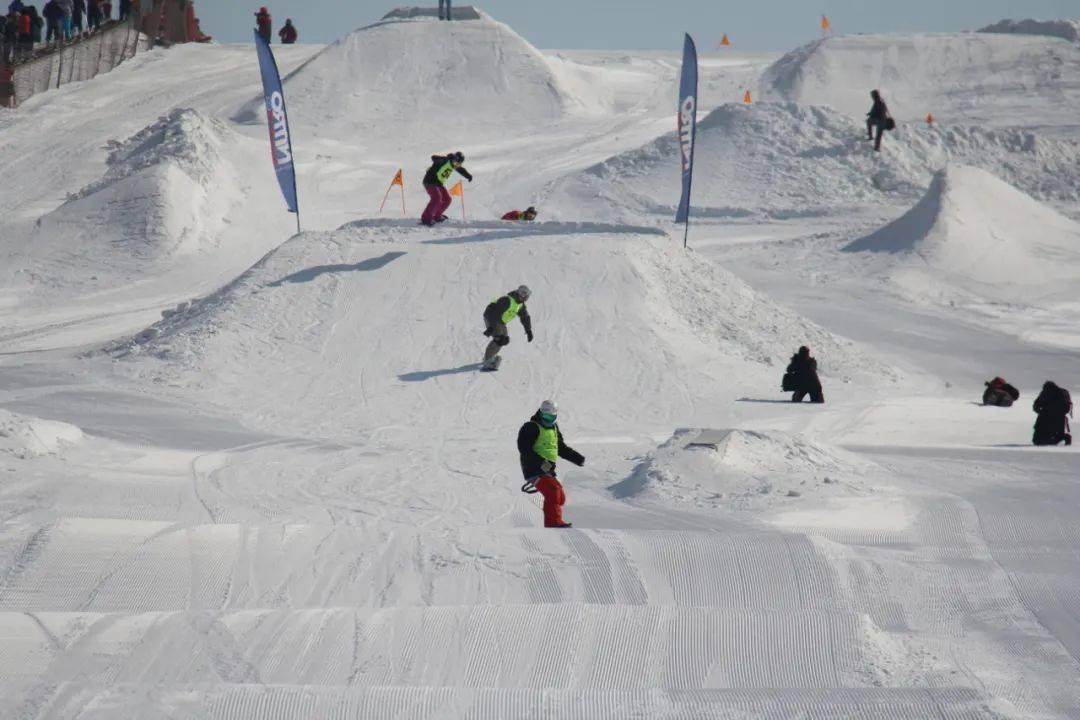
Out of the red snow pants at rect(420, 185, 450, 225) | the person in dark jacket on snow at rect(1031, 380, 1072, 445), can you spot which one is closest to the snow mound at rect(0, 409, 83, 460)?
the red snow pants at rect(420, 185, 450, 225)

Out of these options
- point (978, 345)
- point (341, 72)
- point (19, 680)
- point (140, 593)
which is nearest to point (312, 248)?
point (978, 345)

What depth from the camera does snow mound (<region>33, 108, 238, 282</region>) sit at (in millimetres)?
27578

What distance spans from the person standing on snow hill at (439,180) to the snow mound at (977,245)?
10269 mm

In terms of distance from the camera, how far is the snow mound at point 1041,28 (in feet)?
159

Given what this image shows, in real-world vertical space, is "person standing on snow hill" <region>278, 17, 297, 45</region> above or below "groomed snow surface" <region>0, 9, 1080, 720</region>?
above

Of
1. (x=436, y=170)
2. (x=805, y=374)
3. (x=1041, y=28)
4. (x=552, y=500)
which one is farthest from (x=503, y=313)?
(x=1041, y=28)

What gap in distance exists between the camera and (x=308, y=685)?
765 centimetres

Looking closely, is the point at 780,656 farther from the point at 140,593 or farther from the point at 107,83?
the point at 107,83

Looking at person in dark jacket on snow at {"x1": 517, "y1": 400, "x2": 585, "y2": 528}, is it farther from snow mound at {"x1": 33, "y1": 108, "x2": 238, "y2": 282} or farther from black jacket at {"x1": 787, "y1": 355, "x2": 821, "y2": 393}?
snow mound at {"x1": 33, "y1": 108, "x2": 238, "y2": 282}

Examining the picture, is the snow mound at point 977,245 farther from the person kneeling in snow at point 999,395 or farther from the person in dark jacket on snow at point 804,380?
the person in dark jacket on snow at point 804,380

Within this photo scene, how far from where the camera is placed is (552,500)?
35.9 feet

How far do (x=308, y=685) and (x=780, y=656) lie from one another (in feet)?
8.91

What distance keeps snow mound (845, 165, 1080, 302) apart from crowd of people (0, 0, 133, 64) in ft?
72.7

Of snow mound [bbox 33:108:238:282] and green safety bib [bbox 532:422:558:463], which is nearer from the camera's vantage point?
green safety bib [bbox 532:422:558:463]
